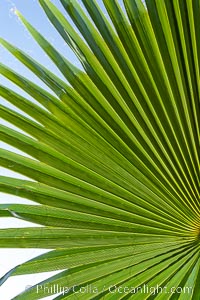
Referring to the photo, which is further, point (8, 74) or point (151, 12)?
point (8, 74)

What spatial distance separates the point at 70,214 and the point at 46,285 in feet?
0.79

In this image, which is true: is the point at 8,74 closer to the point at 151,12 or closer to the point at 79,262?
the point at 151,12

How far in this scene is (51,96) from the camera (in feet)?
5.31

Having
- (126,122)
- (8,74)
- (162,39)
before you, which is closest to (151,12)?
(162,39)

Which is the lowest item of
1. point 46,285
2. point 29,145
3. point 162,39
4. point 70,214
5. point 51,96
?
point 46,285

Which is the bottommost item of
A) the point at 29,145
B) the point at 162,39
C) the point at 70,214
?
the point at 70,214

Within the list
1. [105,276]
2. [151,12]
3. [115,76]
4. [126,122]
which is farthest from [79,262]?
[151,12]

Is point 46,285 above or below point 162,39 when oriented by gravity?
below

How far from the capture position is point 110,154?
1581mm

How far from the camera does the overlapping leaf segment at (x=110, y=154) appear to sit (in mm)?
1505

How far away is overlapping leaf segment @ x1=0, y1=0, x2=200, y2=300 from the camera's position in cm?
150

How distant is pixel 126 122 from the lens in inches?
63.0

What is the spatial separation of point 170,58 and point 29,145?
534mm

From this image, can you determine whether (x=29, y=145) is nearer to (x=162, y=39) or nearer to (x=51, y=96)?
(x=51, y=96)
